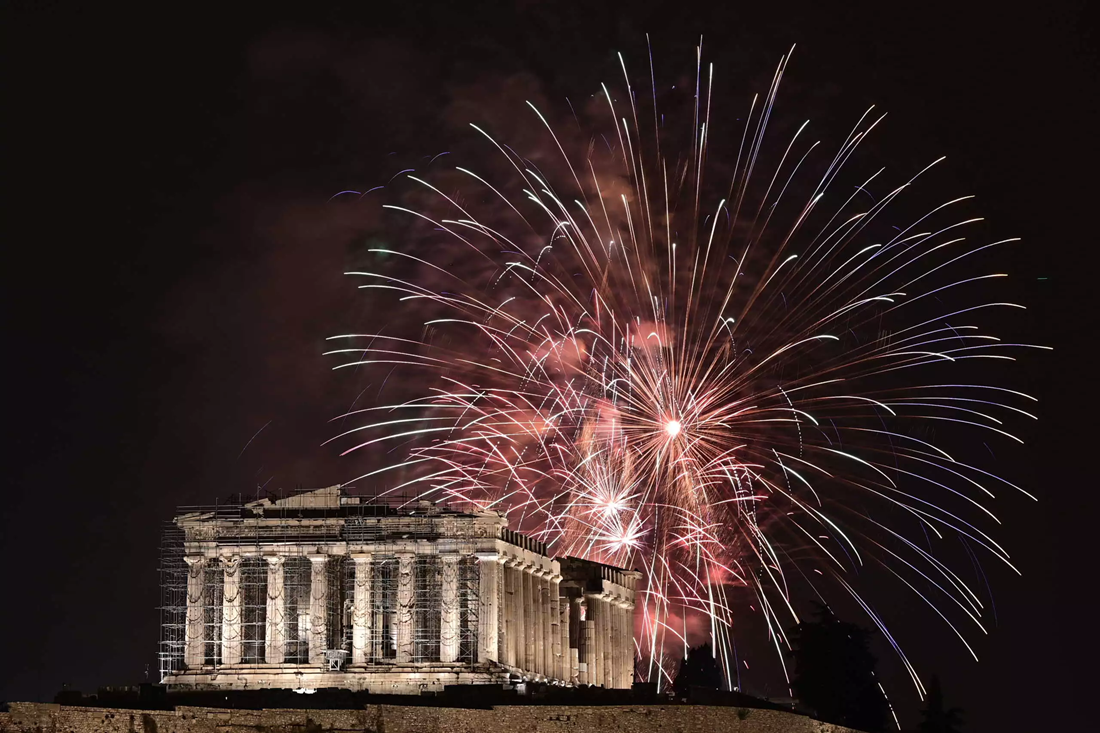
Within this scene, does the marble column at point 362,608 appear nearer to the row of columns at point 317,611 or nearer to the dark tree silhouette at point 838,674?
the row of columns at point 317,611

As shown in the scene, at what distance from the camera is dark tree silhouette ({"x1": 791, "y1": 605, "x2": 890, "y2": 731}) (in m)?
104

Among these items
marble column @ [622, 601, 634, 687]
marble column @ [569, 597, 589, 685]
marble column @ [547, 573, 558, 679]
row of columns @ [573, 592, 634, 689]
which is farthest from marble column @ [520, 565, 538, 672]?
marble column @ [622, 601, 634, 687]

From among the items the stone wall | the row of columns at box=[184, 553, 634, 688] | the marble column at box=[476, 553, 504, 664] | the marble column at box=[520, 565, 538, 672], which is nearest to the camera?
the stone wall

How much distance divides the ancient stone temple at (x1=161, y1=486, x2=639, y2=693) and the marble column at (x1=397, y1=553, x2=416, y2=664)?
47 millimetres

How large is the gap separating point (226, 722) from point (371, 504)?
25204mm

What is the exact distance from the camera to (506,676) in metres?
98.9

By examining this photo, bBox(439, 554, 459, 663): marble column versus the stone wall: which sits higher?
BBox(439, 554, 459, 663): marble column

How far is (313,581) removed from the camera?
331 ft

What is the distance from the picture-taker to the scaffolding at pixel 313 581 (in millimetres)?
100500

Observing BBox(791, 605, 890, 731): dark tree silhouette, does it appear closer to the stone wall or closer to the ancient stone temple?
the ancient stone temple

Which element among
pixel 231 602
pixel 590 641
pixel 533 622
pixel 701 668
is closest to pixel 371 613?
pixel 231 602

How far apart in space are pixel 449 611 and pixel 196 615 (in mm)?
12286

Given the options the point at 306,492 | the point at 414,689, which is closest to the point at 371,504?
the point at 306,492

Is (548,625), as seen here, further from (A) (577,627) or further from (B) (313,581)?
(B) (313,581)
